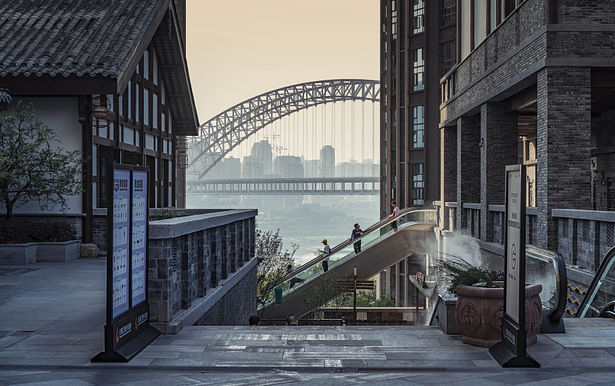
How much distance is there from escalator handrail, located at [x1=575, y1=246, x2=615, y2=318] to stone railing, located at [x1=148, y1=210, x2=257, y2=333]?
6041mm

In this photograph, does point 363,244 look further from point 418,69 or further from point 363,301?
point 418,69

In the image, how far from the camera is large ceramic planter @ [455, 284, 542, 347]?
725cm

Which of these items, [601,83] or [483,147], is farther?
[483,147]

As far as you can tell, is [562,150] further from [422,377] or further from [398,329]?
[422,377]

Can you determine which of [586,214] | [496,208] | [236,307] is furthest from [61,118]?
[586,214]

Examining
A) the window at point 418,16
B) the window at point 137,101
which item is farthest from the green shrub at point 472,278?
the window at point 418,16

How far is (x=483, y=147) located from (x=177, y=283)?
42.2 feet

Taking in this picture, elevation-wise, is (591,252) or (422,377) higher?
(591,252)

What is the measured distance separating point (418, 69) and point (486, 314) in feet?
106

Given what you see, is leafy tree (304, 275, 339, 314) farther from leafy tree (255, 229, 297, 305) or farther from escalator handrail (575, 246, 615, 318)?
escalator handrail (575, 246, 615, 318)

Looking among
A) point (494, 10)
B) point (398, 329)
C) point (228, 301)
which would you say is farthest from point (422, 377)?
point (494, 10)

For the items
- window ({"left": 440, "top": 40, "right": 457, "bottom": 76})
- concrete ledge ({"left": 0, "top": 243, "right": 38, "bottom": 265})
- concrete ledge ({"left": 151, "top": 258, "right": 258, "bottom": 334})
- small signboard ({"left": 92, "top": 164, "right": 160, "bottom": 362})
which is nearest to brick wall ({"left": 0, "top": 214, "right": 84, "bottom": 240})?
concrete ledge ({"left": 0, "top": 243, "right": 38, "bottom": 265})

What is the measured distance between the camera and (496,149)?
18484mm

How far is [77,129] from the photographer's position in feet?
53.7
